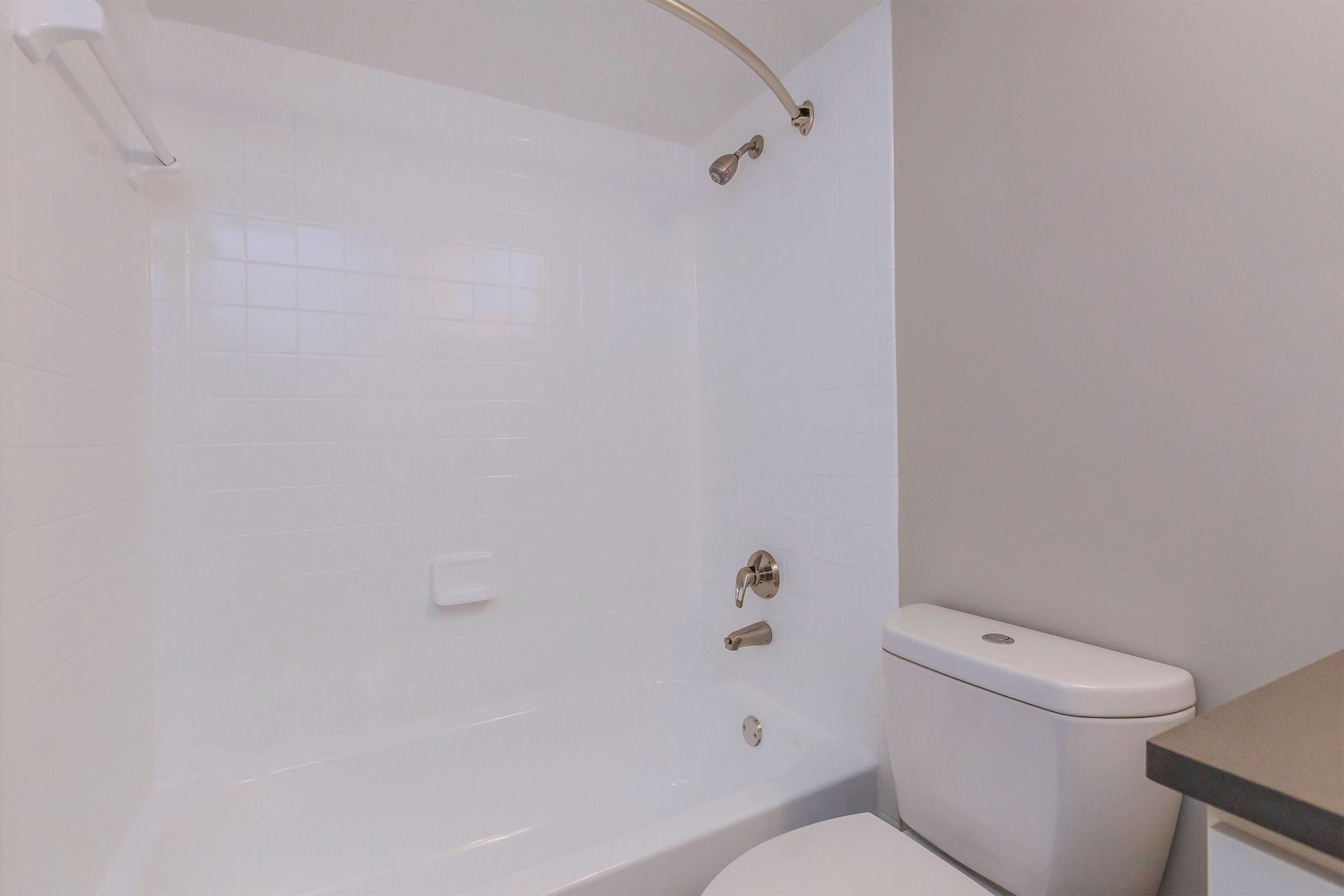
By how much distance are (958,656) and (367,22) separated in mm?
1895

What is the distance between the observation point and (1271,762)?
20.2 inches

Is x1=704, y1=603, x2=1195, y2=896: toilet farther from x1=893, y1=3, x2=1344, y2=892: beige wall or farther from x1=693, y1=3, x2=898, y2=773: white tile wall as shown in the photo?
x1=693, y1=3, x2=898, y2=773: white tile wall

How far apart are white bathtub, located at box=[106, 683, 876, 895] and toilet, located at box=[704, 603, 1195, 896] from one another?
215 millimetres

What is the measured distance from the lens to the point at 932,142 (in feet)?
4.47

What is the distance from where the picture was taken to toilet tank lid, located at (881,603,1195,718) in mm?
904

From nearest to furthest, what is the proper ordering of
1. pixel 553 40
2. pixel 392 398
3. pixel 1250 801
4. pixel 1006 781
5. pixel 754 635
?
pixel 1250 801 → pixel 1006 781 → pixel 553 40 → pixel 392 398 → pixel 754 635

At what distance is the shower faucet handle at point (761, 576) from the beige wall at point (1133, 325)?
47cm

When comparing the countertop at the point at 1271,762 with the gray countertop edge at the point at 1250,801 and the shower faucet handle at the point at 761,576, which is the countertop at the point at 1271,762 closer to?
the gray countertop edge at the point at 1250,801

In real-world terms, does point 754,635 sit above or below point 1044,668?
below

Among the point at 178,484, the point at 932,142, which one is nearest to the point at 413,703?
the point at 178,484

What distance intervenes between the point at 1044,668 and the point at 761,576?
91 cm

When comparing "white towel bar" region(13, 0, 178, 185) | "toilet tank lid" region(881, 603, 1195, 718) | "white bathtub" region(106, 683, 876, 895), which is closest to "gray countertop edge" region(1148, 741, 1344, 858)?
"toilet tank lid" region(881, 603, 1195, 718)

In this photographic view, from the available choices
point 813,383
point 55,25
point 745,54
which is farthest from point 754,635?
point 55,25

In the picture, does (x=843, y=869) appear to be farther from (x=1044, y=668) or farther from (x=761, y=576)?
(x=761, y=576)
